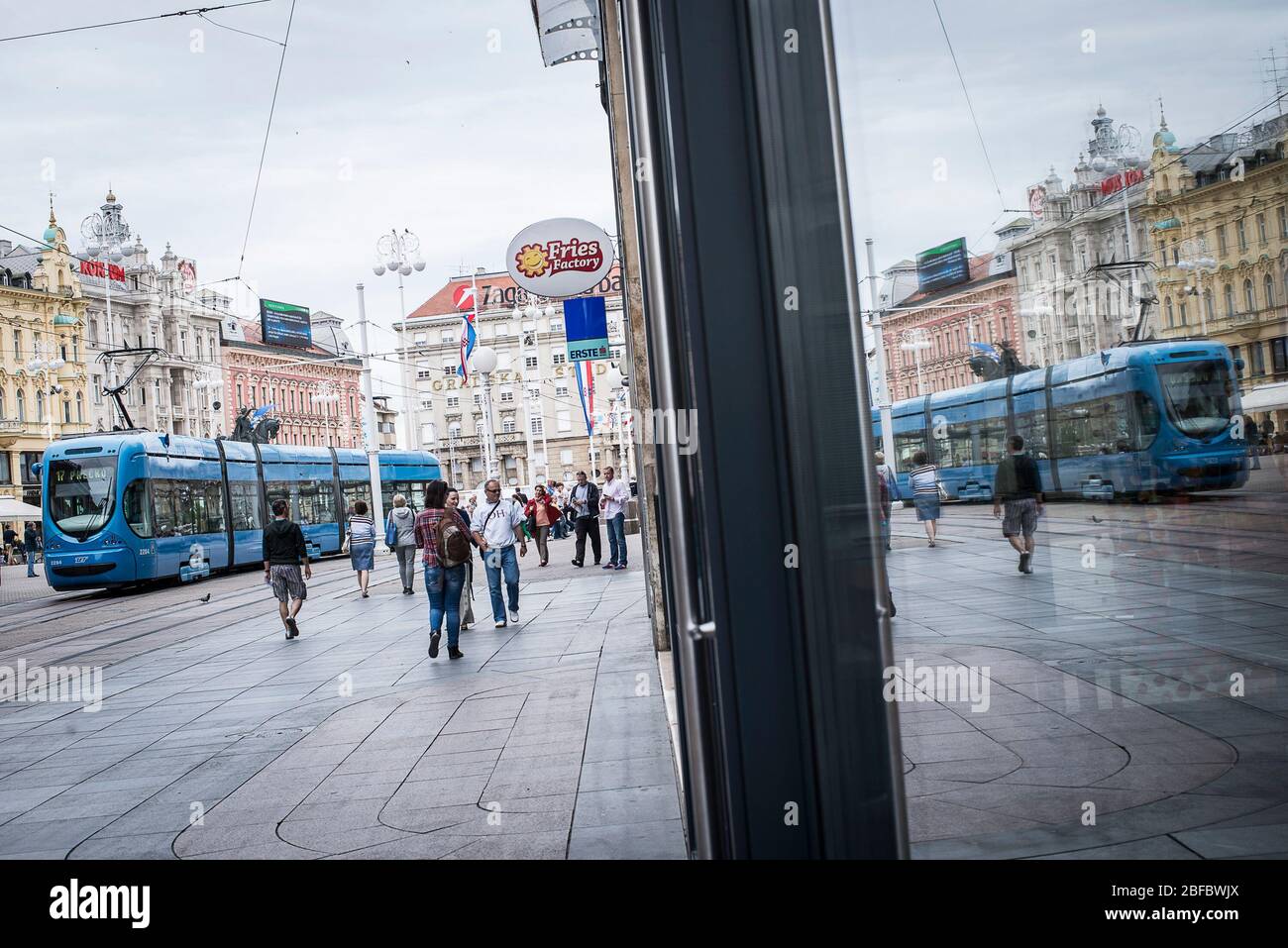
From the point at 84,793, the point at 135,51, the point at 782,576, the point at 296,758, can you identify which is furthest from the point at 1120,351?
the point at 135,51

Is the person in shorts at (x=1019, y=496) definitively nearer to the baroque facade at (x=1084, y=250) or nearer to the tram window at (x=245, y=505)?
the baroque facade at (x=1084, y=250)

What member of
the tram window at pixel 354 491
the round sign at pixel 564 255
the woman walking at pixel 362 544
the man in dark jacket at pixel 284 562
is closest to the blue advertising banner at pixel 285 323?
the tram window at pixel 354 491

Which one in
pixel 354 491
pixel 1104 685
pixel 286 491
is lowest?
pixel 1104 685

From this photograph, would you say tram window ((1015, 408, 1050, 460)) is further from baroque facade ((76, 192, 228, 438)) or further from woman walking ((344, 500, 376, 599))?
baroque facade ((76, 192, 228, 438))

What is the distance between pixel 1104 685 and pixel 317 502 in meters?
32.7

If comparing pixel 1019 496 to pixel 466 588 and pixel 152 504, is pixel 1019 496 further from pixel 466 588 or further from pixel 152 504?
pixel 152 504

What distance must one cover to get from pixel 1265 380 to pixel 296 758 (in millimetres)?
5890

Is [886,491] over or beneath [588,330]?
beneath

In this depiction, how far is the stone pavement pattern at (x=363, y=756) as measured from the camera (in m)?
5.33

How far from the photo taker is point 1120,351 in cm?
385

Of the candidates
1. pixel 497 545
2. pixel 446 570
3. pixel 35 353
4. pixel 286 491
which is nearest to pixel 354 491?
pixel 286 491

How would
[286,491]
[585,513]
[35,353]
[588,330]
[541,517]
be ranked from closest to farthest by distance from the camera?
[588,330] → [585,513] → [541,517] → [286,491] → [35,353]

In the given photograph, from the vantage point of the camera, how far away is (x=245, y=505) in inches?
1209

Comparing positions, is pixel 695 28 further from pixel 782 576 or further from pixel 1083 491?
pixel 1083 491
